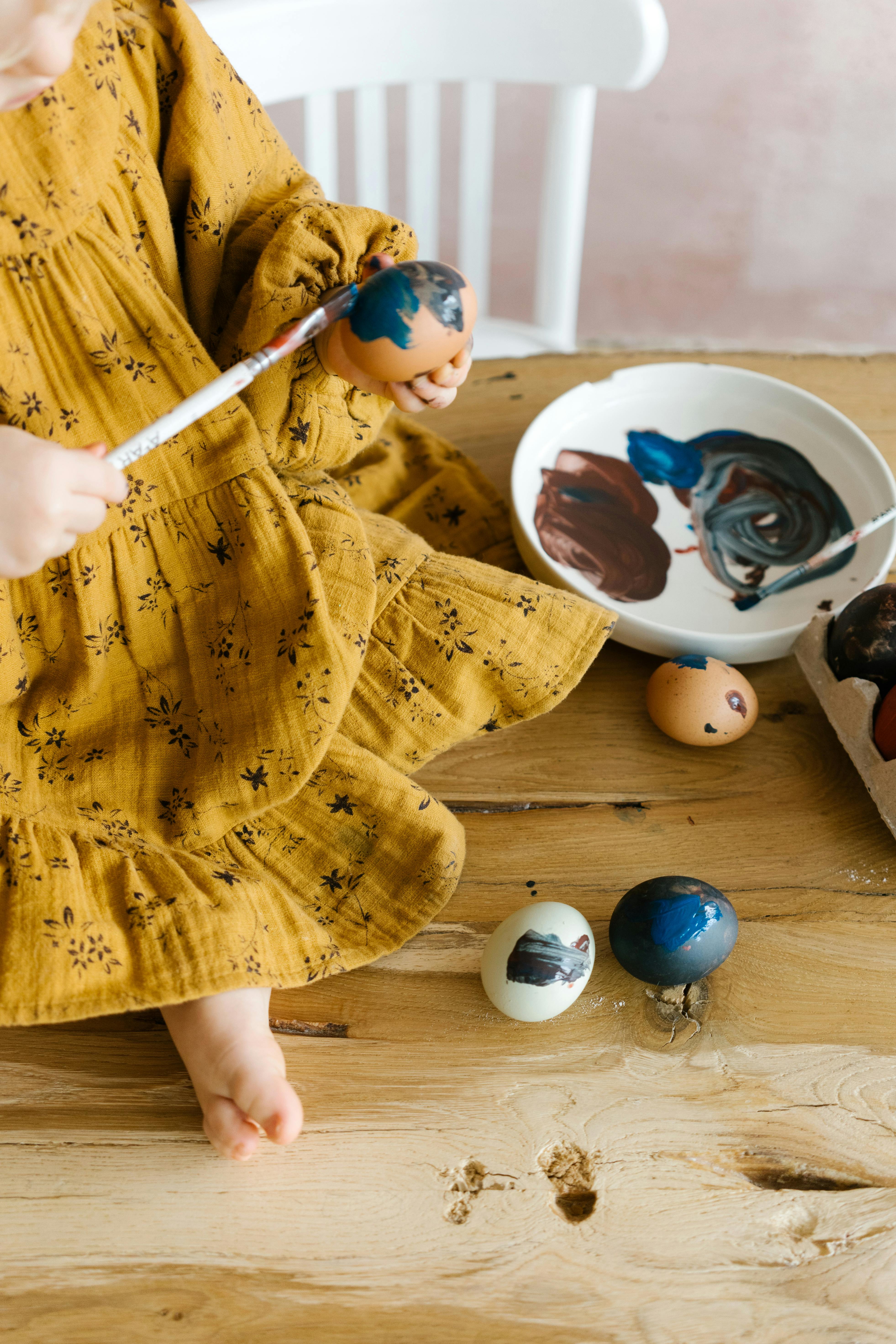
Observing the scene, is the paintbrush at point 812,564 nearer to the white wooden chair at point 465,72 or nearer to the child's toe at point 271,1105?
the white wooden chair at point 465,72

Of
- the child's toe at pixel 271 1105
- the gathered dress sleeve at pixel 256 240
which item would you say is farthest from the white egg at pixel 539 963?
the gathered dress sleeve at pixel 256 240

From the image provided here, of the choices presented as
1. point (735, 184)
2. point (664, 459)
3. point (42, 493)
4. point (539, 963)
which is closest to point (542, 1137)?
point (539, 963)

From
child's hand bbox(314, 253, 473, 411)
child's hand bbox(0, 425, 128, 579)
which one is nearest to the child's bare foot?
child's hand bbox(0, 425, 128, 579)

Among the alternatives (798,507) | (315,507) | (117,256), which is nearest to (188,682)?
(315,507)

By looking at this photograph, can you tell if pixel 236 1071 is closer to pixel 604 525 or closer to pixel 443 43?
pixel 604 525

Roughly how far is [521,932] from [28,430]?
1.42 feet

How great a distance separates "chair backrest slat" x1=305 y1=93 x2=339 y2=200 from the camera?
3.35ft

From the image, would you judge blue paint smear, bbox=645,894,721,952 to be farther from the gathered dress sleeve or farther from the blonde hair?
the blonde hair

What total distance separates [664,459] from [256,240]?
0.41 m

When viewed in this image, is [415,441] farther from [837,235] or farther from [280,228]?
[837,235]

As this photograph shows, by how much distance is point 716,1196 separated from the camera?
2.00ft

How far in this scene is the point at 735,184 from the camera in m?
2.13

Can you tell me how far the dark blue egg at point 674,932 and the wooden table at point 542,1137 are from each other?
0.11 ft

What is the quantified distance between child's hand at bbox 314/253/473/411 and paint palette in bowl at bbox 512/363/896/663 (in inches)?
7.3
